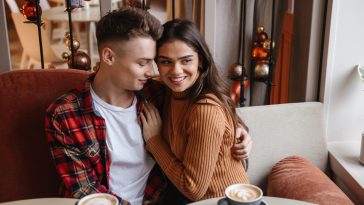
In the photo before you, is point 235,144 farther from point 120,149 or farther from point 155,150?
point 120,149

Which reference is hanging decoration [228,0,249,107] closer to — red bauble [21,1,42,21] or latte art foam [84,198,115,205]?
red bauble [21,1,42,21]

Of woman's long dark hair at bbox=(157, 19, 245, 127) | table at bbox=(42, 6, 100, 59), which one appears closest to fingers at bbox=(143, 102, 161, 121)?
woman's long dark hair at bbox=(157, 19, 245, 127)

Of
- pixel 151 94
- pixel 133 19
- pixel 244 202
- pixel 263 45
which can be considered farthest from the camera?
pixel 263 45

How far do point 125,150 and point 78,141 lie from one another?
17cm

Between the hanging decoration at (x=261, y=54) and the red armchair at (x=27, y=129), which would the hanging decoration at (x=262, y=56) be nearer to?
the hanging decoration at (x=261, y=54)

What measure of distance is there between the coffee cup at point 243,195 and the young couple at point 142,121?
25 centimetres

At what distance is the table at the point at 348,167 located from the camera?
5.40ft

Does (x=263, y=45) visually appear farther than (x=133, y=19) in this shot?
Yes

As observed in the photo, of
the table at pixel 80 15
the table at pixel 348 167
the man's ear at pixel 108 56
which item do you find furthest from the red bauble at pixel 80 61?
the table at pixel 80 15

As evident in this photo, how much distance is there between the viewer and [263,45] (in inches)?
83.9

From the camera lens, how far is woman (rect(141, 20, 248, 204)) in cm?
129

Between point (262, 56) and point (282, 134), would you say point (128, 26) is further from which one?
point (262, 56)

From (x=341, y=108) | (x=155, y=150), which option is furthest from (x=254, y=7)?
(x=155, y=150)

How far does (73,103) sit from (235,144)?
21.4 inches
